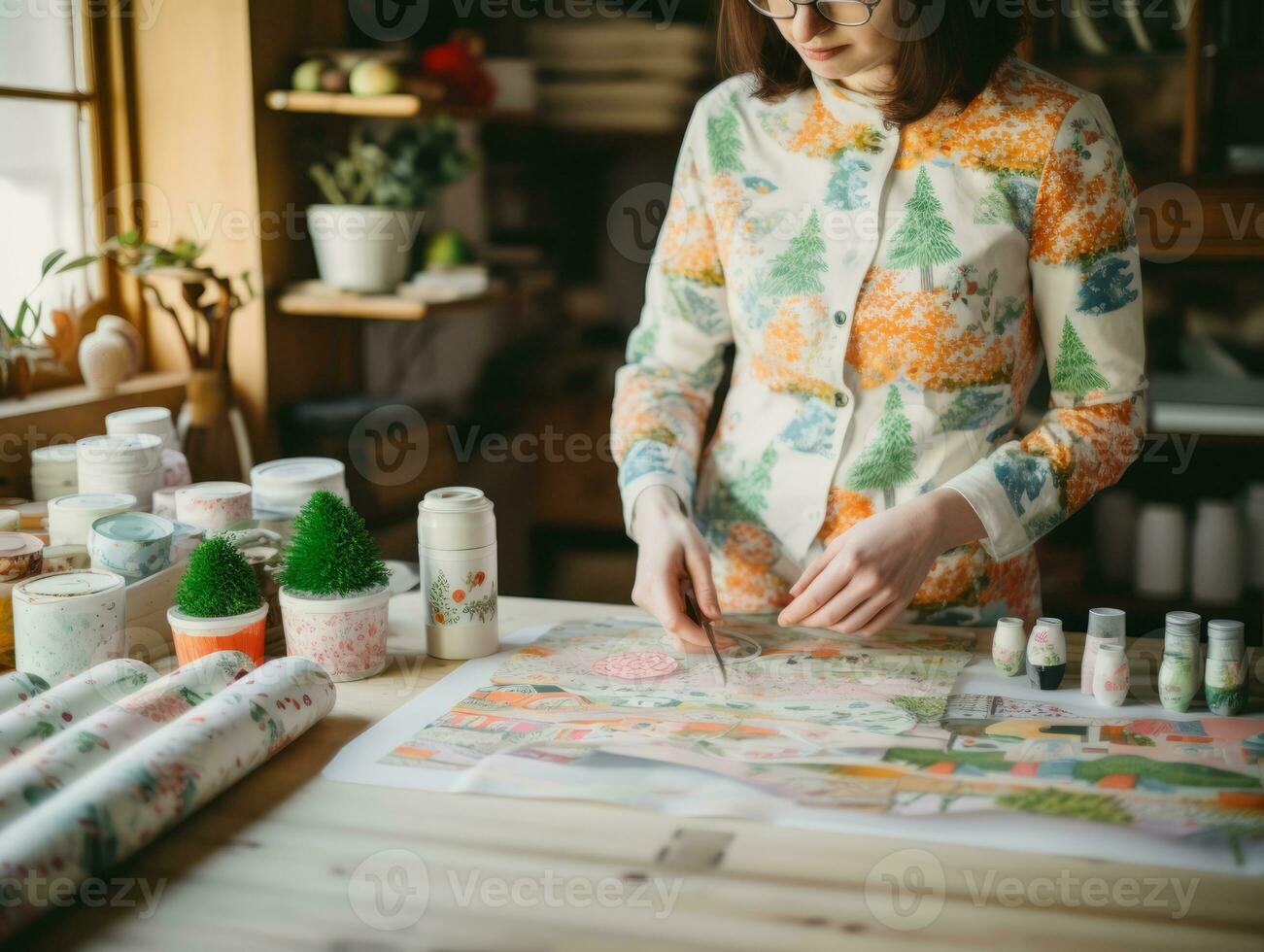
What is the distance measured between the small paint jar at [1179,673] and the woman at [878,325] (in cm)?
20

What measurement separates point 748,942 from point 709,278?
2.76 ft

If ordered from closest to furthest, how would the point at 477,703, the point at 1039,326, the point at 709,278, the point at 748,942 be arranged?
the point at 748,942 → the point at 477,703 → the point at 1039,326 → the point at 709,278

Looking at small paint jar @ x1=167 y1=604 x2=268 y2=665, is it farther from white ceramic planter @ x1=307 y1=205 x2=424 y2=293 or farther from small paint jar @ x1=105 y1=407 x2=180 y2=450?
white ceramic planter @ x1=307 y1=205 x2=424 y2=293

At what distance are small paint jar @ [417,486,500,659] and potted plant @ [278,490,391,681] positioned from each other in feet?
0.20

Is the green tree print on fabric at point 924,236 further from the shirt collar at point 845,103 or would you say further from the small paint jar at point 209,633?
the small paint jar at point 209,633

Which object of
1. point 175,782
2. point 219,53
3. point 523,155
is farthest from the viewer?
point 523,155

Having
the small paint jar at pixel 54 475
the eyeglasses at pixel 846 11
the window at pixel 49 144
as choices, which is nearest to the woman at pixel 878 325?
the eyeglasses at pixel 846 11

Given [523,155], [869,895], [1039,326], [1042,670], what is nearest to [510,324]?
[523,155]

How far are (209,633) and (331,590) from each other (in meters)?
0.12

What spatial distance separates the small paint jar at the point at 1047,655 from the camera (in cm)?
109

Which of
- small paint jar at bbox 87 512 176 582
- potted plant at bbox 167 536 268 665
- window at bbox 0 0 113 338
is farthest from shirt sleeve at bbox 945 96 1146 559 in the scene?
window at bbox 0 0 113 338

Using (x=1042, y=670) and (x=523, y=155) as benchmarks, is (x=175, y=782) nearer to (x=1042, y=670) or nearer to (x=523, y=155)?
(x=1042, y=670)

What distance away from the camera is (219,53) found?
2.02m

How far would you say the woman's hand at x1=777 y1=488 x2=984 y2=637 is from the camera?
1.12 metres
